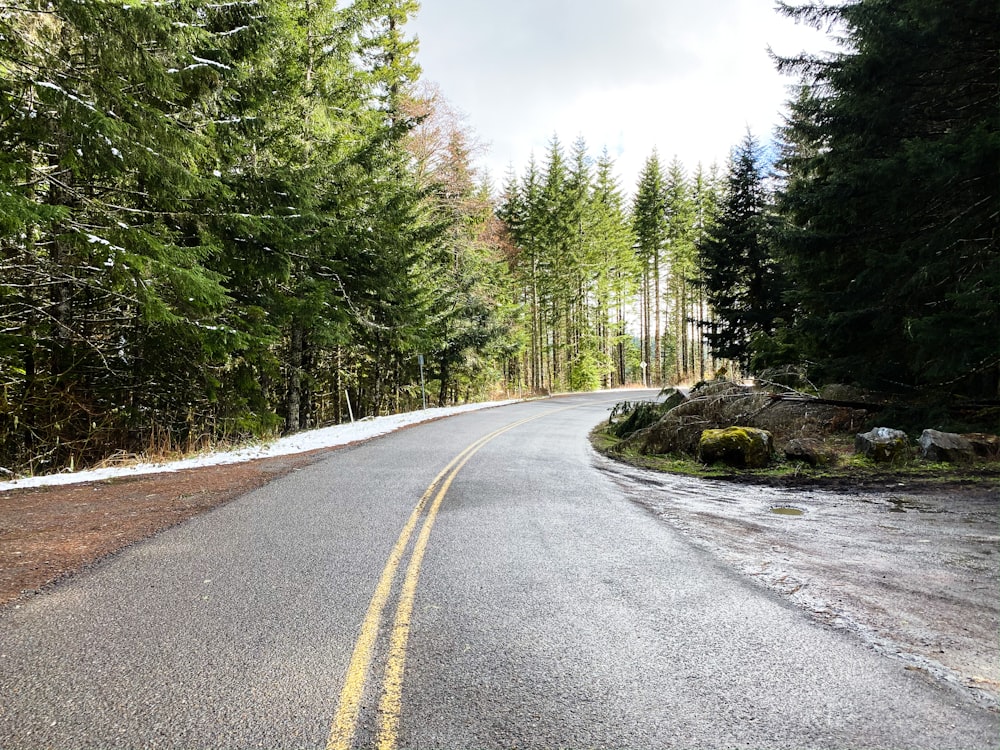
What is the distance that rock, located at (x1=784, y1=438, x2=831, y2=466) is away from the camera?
31.2 ft

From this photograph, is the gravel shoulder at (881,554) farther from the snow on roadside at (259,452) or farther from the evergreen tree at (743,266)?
the evergreen tree at (743,266)

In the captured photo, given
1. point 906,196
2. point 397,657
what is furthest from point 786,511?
point 906,196

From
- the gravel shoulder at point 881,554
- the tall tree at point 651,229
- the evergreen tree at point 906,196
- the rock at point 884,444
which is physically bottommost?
the gravel shoulder at point 881,554

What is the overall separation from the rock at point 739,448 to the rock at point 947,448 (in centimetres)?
243

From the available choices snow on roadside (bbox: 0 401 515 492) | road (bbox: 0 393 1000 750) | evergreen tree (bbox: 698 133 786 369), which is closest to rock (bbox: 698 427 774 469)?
road (bbox: 0 393 1000 750)

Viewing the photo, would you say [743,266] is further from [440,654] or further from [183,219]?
[440,654]

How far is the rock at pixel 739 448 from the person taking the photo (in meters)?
10.0

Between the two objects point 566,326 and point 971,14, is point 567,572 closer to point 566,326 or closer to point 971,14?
point 971,14

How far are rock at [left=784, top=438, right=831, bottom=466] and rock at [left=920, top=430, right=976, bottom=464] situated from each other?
4.86 feet

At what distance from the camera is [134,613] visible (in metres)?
3.74

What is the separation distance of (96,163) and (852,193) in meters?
13.4

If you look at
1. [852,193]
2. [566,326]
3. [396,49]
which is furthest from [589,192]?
[852,193]

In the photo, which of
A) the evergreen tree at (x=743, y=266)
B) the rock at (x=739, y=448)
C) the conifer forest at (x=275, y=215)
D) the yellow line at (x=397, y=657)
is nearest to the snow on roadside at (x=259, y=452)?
the conifer forest at (x=275, y=215)

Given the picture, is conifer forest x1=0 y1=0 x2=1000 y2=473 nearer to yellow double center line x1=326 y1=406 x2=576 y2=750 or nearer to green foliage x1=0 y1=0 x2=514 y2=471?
green foliage x1=0 y1=0 x2=514 y2=471
